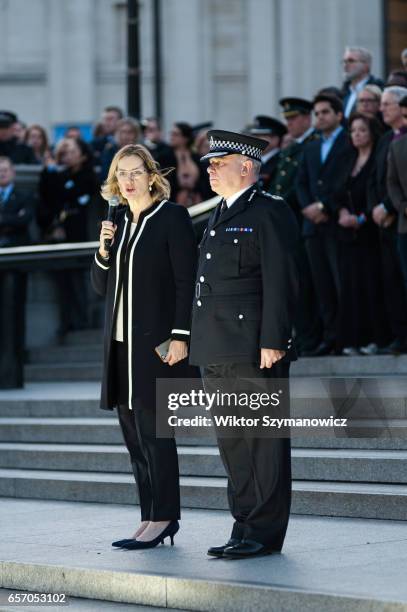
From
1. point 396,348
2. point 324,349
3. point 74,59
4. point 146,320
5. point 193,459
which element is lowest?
point 193,459

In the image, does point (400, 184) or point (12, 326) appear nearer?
point (400, 184)

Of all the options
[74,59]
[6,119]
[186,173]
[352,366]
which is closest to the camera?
[352,366]

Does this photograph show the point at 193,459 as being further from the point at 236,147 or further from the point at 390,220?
the point at 236,147

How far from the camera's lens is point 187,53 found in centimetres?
3797

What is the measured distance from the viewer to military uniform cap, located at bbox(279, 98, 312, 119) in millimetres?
13242

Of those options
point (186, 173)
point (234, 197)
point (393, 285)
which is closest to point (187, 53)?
point (186, 173)

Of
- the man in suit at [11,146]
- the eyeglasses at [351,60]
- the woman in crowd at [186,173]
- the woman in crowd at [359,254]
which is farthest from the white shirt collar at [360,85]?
the man in suit at [11,146]

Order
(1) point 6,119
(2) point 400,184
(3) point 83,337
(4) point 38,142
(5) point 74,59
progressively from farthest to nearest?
1. (5) point 74,59
2. (4) point 38,142
3. (1) point 6,119
4. (3) point 83,337
5. (2) point 400,184

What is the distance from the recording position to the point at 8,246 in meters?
15.3

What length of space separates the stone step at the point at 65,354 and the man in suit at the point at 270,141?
2.68 m

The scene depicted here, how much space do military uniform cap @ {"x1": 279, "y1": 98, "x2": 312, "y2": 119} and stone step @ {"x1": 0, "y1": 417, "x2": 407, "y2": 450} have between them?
344 cm

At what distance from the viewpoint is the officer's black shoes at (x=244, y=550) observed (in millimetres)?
7402

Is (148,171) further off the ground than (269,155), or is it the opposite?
(148,171)

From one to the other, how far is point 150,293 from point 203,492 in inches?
78.3
